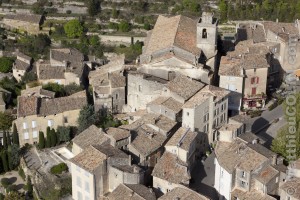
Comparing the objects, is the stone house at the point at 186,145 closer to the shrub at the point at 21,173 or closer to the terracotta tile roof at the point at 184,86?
the terracotta tile roof at the point at 184,86

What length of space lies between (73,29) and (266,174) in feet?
150

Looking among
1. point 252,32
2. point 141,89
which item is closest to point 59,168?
point 141,89

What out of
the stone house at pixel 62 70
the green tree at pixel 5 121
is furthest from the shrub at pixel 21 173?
the stone house at pixel 62 70

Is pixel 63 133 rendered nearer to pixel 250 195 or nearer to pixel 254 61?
pixel 254 61

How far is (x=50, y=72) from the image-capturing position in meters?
69.6

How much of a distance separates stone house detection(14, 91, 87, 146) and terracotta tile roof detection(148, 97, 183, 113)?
8262 millimetres

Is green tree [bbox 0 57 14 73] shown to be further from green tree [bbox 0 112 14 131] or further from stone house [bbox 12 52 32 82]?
green tree [bbox 0 112 14 131]

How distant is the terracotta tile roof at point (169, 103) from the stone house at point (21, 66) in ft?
73.5

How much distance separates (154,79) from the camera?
204ft

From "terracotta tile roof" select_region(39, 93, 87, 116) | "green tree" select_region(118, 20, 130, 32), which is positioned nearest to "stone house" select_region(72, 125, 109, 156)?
"terracotta tile roof" select_region(39, 93, 87, 116)

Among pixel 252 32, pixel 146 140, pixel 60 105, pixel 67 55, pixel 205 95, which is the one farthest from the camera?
pixel 67 55

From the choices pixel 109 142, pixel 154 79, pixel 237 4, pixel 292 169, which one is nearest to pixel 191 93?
pixel 154 79

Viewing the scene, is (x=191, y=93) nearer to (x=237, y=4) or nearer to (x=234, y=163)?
(x=234, y=163)

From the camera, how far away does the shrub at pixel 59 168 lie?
56.5m
